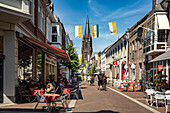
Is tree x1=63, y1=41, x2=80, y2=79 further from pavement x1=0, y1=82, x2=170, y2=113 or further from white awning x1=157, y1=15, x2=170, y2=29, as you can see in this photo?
pavement x1=0, y1=82, x2=170, y2=113

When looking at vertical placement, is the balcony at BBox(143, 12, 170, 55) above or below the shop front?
above

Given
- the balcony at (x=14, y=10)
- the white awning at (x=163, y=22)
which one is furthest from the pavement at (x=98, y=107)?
Answer: the white awning at (x=163, y=22)

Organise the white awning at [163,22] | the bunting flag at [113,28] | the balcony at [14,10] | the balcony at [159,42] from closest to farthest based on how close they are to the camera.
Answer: the balcony at [14,10] → the white awning at [163,22] → the balcony at [159,42] → the bunting flag at [113,28]

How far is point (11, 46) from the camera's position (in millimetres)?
10641

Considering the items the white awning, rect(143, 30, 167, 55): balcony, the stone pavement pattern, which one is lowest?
the stone pavement pattern

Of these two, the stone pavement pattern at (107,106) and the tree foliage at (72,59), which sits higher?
the tree foliage at (72,59)

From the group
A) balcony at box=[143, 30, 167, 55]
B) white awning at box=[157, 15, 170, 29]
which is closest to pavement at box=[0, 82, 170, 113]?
balcony at box=[143, 30, 167, 55]

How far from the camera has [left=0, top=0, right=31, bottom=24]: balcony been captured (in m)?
8.94

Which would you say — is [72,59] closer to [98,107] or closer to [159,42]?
[159,42]

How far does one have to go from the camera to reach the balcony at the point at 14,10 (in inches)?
352

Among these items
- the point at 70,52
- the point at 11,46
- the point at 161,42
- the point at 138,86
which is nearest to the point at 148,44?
the point at 161,42

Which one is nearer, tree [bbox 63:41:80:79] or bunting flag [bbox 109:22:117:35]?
bunting flag [bbox 109:22:117:35]

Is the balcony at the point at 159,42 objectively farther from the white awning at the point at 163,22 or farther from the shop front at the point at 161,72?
the shop front at the point at 161,72

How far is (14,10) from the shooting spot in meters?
9.21
